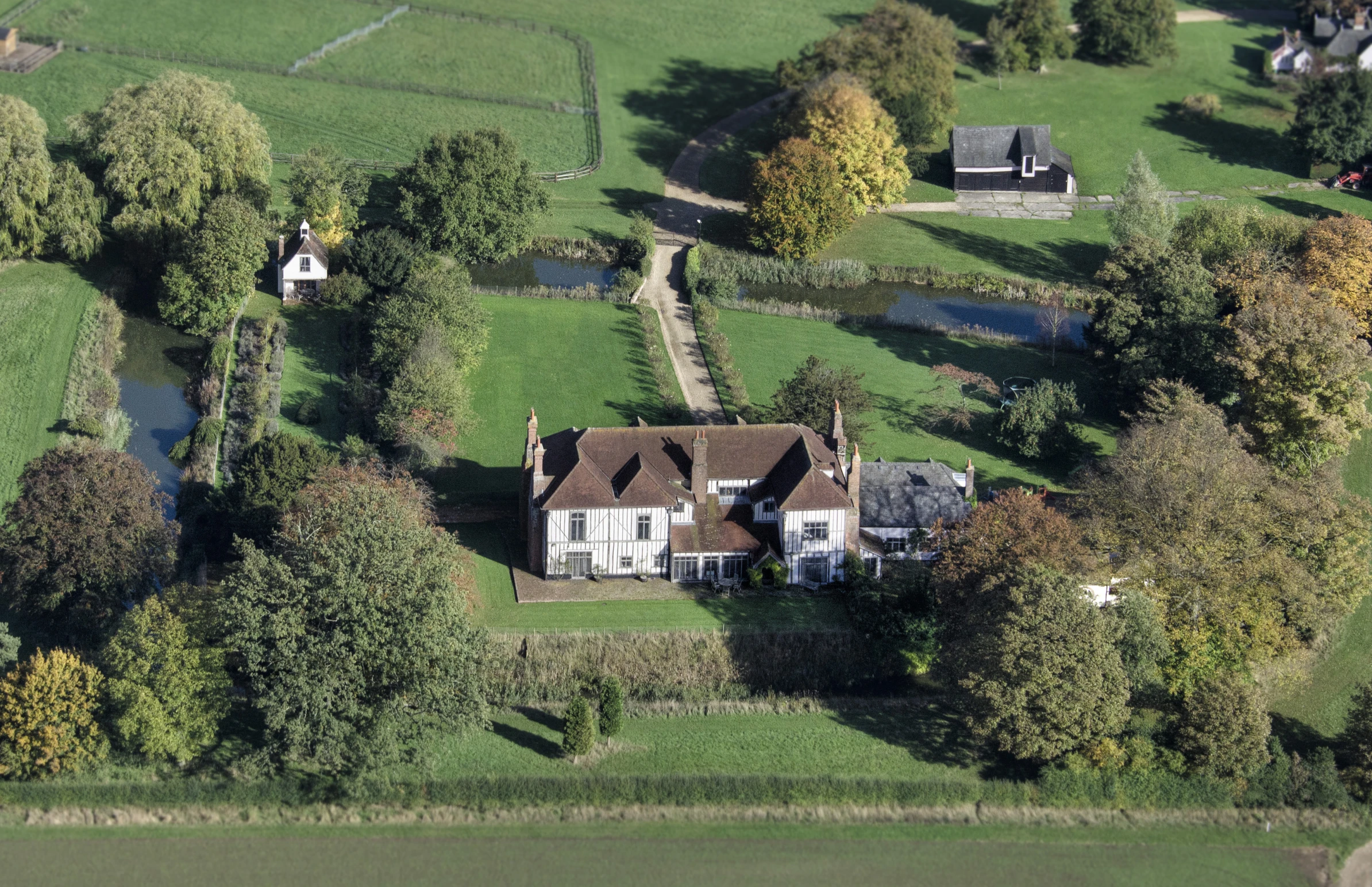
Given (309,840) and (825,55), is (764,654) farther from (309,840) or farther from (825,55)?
(825,55)

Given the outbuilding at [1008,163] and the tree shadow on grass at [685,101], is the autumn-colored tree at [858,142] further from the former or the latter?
the tree shadow on grass at [685,101]

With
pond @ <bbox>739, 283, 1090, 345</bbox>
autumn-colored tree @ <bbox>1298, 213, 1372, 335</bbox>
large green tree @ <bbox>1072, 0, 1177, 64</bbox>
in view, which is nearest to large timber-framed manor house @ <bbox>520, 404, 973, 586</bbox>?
pond @ <bbox>739, 283, 1090, 345</bbox>

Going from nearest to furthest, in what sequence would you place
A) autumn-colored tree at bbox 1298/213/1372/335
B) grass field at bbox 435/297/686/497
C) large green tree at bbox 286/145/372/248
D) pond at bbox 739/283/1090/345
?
grass field at bbox 435/297/686/497
autumn-colored tree at bbox 1298/213/1372/335
large green tree at bbox 286/145/372/248
pond at bbox 739/283/1090/345

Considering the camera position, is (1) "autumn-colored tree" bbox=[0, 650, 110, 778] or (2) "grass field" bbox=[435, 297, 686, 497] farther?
(2) "grass field" bbox=[435, 297, 686, 497]

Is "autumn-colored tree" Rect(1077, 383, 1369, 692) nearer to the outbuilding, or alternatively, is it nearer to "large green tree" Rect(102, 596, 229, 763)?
"large green tree" Rect(102, 596, 229, 763)

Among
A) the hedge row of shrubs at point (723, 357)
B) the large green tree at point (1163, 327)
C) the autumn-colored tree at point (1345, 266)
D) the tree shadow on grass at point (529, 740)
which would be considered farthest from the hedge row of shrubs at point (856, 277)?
the tree shadow on grass at point (529, 740)

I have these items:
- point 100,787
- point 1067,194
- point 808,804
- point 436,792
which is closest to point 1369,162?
point 1067,194

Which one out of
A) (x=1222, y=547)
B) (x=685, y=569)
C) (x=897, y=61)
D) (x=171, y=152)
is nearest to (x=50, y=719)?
(x=685, y=569)
